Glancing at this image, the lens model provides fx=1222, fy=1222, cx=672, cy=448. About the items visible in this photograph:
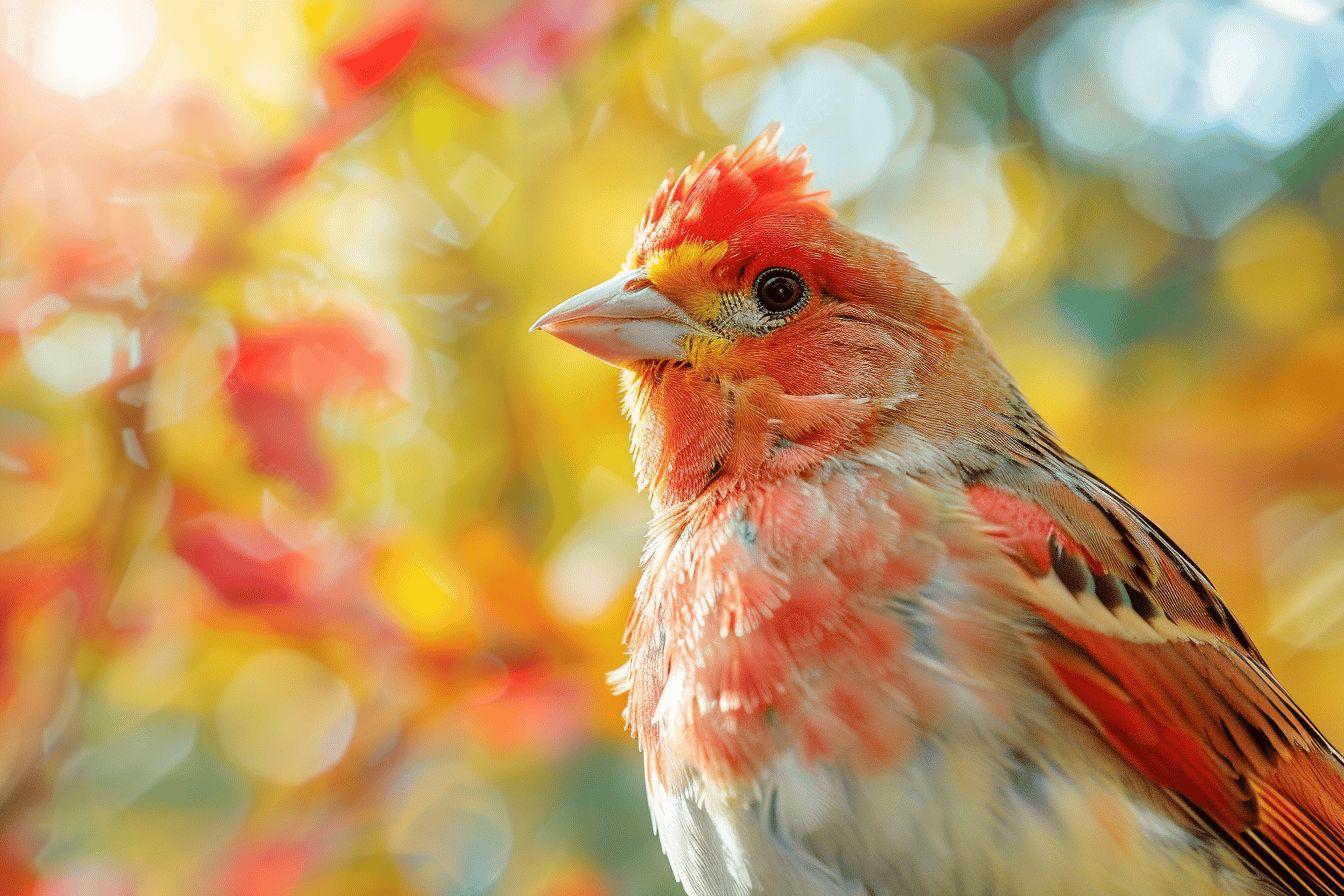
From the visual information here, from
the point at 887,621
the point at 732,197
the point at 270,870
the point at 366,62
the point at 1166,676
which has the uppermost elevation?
the point at 732,197

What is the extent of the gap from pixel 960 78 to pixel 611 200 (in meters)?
1.31

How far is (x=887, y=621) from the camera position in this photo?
174 centimetres

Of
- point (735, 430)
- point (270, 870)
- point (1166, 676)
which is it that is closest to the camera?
point (1166, 676)

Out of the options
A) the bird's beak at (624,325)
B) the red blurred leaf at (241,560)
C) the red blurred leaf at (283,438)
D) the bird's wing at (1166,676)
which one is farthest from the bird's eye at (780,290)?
the red blurred leaf at (241,560)

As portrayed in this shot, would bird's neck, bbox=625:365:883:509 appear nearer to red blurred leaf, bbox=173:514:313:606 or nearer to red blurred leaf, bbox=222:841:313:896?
red blurred leaf, bbox=173:514:313:606

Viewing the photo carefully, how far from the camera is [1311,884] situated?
73.4 inches

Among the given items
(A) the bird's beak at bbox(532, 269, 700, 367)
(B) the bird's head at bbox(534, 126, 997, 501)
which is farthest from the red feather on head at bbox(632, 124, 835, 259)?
(A) the bird's beak at bbox(532, 269, 700, 367)

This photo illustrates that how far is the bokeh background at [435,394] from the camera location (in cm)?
256

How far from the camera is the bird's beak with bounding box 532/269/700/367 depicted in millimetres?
2119

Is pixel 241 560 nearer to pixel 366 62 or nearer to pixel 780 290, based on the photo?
pixel 366 62

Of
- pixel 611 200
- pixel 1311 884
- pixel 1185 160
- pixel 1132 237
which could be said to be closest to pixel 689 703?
pixel 1311 884

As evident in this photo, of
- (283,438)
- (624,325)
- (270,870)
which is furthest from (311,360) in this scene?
(270,870)

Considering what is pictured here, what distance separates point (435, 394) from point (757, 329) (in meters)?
1.50

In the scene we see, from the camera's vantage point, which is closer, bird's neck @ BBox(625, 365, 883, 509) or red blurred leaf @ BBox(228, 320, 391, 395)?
bird's neck @ BBox(625, 365, 883, 509)
